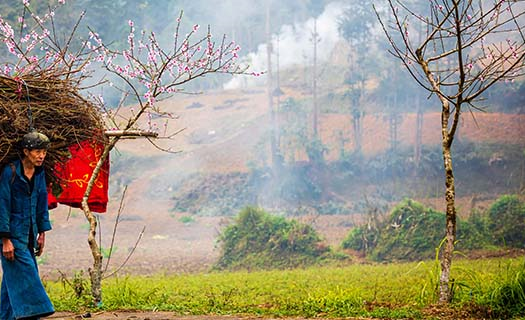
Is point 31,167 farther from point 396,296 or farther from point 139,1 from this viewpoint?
point 139,1

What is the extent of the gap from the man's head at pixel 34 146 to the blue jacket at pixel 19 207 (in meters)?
0.18

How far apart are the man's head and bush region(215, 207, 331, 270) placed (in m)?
11.2

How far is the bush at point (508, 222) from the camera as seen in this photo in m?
15.9

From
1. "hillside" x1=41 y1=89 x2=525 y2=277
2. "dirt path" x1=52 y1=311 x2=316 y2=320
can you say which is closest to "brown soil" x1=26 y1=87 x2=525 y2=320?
"hillside" x1=41 y1=89 x2=525 y2=277

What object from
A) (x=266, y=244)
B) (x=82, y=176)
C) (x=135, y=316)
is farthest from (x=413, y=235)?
(x=135, y=316)

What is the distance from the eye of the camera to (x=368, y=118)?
37.5 meters

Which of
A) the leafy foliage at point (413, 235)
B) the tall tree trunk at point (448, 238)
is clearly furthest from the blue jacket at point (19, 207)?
the leafy foliage at point (413, 235)

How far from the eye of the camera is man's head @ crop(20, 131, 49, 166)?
5512mm

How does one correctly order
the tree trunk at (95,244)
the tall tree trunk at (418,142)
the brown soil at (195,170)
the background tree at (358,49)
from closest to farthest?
the tree trunk at (95,244)
the brown soil at (195,170)
the tall tree trunk at (418,142)
the background tree at (358,49)

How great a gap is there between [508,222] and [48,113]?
13265 millimetres

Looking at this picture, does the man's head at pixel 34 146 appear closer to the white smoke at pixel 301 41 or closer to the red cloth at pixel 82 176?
the red cloth at pixel 82 176

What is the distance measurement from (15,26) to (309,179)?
17072 millimetres

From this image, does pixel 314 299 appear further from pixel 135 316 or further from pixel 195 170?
pixel 195 170

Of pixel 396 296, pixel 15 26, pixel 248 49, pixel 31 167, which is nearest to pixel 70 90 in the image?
pixel 31 167
